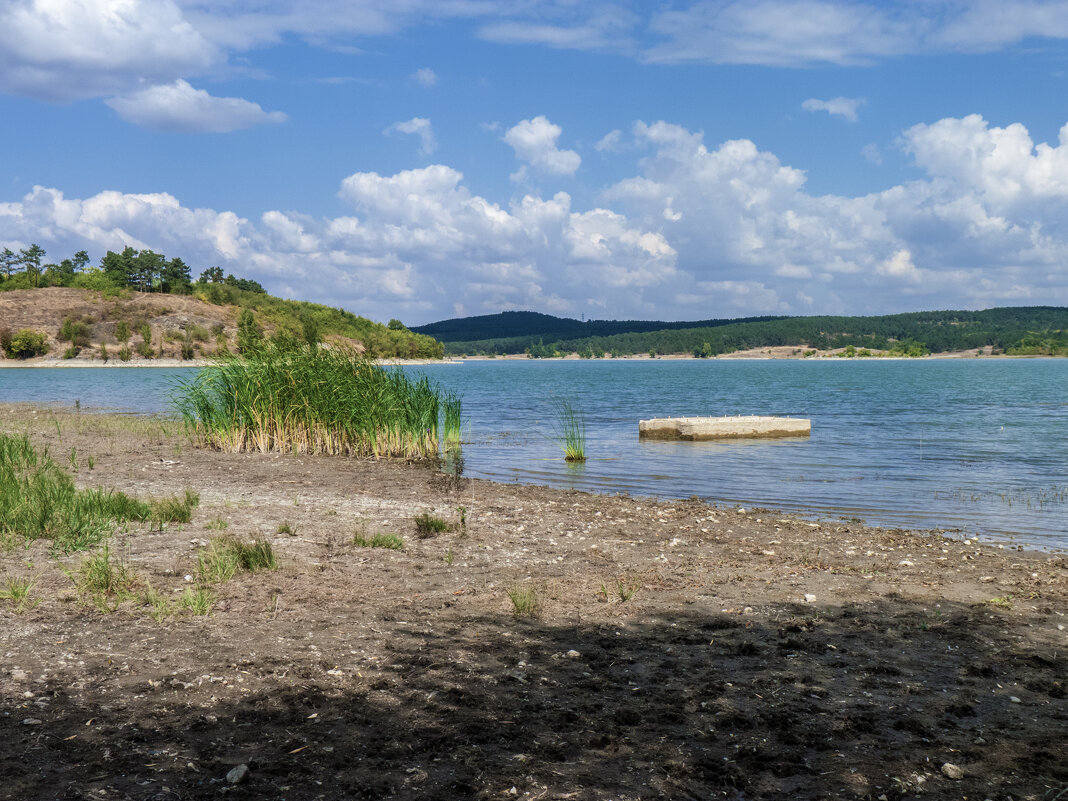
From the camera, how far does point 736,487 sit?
18.3 meters

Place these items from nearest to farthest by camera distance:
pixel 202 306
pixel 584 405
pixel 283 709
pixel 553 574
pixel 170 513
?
1. pixel 283 709
2. pixel 553 574
3. pixel 170 513
4. pixel 584 405
5. pixel 202 306

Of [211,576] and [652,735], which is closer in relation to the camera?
[652,735]

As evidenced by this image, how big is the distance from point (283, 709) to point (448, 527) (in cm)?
654

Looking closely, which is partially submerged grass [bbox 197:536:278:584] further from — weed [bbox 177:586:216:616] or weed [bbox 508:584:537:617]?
weed [bbox 508:584:537:617]

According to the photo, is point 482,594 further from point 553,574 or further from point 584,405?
point 584,405

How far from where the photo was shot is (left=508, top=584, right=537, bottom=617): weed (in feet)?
25.4

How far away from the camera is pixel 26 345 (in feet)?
419

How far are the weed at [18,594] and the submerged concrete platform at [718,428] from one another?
74.6 feet

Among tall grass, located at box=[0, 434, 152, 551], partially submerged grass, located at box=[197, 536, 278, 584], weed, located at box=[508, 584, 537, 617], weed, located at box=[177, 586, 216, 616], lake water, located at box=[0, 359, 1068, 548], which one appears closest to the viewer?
weed, located at box=[177, 586, 216, 616]

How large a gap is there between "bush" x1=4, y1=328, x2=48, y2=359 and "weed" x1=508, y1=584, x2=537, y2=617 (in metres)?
141

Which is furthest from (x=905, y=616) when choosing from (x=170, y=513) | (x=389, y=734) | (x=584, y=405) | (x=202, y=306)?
(x=202, y=306)

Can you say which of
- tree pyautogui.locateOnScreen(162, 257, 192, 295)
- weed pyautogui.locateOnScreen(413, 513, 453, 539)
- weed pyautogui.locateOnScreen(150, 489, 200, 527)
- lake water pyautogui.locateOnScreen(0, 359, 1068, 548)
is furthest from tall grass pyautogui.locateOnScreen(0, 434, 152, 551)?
tree pyautogui.locateOnScreen(162, 257, 192, 295)

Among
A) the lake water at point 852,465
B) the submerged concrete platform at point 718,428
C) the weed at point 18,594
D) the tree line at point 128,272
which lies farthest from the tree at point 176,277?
the weed at point 18,594

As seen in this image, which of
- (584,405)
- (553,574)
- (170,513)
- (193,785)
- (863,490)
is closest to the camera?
(193,785)
